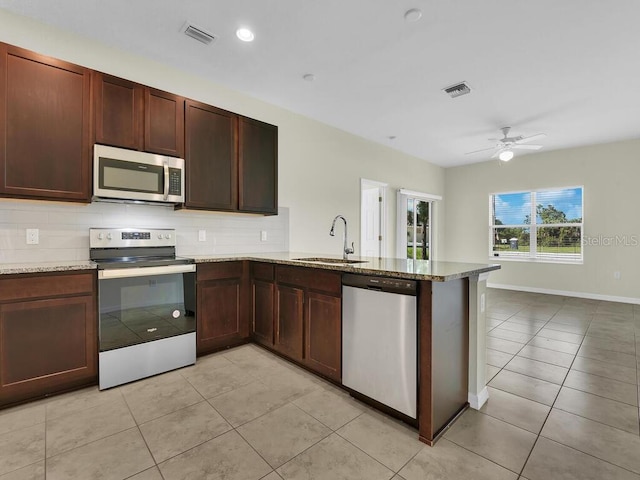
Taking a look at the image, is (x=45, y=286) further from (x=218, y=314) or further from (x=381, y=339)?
(x=381, y=339)

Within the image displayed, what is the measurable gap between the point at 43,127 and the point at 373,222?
4846 mm

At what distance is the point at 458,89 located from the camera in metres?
3.48

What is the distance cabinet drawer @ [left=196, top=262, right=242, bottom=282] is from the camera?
2820 millimetres

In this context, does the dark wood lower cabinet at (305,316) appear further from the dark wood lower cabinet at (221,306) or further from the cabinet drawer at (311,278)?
the dark wood lower cabinet at (221,306)

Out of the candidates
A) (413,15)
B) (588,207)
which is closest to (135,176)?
(413,15)

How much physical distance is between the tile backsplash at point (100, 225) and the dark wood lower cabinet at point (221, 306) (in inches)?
19.5

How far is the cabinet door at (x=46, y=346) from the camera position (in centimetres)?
199

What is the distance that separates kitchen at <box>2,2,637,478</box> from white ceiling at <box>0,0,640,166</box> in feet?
0.51

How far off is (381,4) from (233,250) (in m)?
2.69

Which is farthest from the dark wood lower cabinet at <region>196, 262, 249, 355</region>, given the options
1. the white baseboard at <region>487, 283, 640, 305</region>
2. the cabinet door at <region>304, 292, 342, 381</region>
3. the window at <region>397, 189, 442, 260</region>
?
the white baseboard at <region>487, 283, 640, 305</region>

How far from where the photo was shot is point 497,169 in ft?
21.9

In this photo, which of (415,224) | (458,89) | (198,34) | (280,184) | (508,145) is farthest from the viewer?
(415,224)

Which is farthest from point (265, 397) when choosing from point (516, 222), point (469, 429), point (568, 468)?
point (516, 222)

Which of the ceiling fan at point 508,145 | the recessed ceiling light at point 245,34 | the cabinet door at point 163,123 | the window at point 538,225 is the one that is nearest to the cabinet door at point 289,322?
the cabinet door at point 163,123
